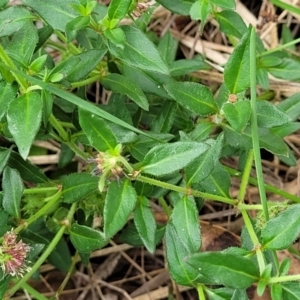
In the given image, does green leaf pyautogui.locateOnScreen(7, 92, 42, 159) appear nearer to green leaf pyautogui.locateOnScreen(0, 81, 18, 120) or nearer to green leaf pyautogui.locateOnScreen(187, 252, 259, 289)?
green leaf pyautogui.locateOnScreen(0, 81, 18, 120)

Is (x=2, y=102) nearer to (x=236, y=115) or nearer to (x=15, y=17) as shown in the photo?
(x=15, y=17)

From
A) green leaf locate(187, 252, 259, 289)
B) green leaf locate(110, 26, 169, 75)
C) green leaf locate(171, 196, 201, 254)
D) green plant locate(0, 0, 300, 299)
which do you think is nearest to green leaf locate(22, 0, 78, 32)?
green plant locate(0, 0, 300, 299)

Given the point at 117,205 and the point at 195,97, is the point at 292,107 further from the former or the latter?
the point at 117,205

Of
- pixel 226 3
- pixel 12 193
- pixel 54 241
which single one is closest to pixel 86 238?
pixel 54 241

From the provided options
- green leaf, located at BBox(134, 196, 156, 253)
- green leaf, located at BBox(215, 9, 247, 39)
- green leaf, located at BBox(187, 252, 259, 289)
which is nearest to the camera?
green leaf, located at BBox(187, 252, 259, 289)

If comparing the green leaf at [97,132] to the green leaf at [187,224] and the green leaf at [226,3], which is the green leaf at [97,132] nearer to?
the green leaf at [187,224]

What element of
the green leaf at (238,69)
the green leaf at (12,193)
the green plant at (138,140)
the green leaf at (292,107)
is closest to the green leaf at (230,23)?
the green plant at (138,140)

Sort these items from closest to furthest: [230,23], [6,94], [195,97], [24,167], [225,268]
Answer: [225,268]
[6,94]
[195,97]
[24,167]
[230,23]
